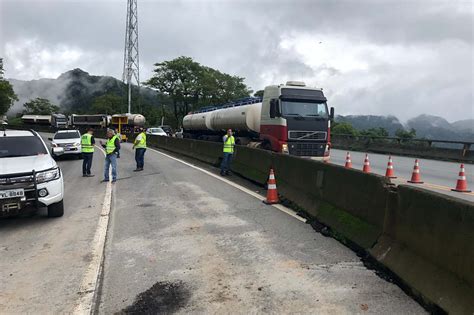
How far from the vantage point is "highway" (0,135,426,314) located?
4016 mm

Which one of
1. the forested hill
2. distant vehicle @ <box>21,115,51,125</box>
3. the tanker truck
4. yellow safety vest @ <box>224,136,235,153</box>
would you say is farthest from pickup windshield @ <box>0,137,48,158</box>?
the forested hill

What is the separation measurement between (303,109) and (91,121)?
58885 mm

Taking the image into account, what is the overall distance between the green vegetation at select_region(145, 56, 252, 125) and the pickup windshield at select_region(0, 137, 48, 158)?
211 feet

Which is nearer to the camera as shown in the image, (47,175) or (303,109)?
(47,175)

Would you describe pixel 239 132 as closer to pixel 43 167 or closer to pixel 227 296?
pixel 43 167

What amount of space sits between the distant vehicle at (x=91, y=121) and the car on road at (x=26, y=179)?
5742 centimetres

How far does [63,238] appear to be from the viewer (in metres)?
6.26

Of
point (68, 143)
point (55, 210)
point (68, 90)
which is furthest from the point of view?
point (68, 90)

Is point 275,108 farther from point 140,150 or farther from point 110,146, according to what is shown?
point 110,146

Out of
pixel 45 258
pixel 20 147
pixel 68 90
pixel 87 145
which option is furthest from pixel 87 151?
pixel 68 90

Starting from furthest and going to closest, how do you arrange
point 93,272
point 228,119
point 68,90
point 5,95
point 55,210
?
point 68,90, point 5,95, point 228,119, point 55,210, point 93,272

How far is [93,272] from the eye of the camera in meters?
4.80

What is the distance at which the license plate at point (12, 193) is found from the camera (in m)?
6.53

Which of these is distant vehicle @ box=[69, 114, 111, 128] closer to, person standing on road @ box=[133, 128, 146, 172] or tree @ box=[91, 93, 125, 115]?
tree @ box=[91, 93, 125, 115]
